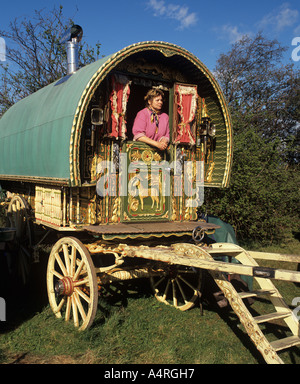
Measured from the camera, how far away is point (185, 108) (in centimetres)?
611

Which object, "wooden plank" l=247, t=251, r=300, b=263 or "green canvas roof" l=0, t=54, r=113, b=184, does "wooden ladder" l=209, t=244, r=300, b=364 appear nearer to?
"wooden plank" l=247, t=251, r=300, b=263

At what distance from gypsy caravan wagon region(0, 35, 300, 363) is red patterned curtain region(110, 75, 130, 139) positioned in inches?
0.6

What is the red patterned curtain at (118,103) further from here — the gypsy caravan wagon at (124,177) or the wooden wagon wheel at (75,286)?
the wooden wagon wheel at (75,286)

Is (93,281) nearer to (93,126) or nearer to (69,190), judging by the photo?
(69,190)

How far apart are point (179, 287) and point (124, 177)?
210 cm

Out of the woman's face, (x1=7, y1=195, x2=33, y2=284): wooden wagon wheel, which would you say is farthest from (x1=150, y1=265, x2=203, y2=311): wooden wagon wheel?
the woman's face

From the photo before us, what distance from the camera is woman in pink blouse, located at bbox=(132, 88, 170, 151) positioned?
19.5 ft

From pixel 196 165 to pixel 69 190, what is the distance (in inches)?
96.8

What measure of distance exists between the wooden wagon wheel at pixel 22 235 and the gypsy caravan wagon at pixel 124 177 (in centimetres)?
4

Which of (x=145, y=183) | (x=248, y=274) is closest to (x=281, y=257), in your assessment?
(x=248, y=274)

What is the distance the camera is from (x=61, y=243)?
16.9 ft

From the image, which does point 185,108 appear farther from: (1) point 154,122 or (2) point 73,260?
(2) point 73,260
